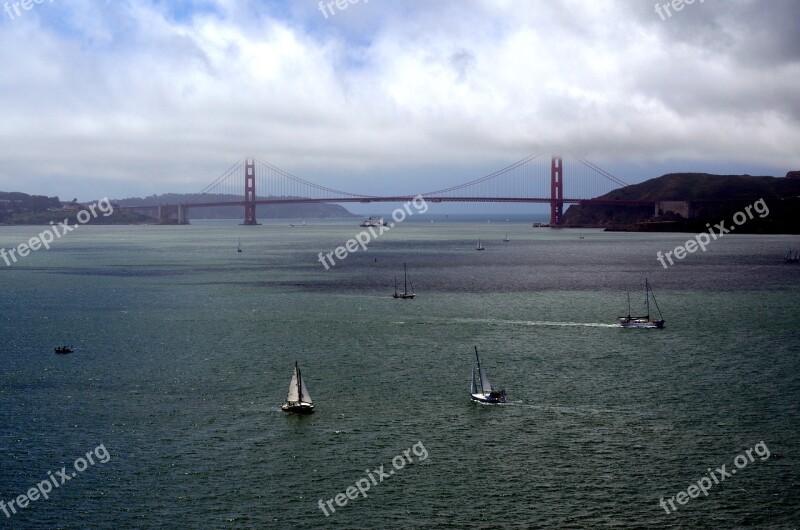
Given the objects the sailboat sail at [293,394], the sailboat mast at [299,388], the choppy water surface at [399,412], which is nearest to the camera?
the choppy water surface at [399,412]

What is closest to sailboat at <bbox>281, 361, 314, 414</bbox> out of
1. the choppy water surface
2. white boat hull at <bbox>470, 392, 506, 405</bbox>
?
the choppy water surface

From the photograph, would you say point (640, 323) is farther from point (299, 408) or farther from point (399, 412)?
point (299, 408)

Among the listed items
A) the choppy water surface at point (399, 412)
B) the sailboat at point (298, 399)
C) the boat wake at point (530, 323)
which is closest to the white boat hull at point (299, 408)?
the sailboat at point (298, 399)

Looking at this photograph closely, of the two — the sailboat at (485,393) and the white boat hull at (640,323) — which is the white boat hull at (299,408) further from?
the white boat hull at (640,323)

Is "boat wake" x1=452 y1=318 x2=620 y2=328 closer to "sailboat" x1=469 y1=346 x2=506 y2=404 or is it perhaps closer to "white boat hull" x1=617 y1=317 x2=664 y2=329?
"white boat hull" x1=617 y1=317 x2=664 y2=329

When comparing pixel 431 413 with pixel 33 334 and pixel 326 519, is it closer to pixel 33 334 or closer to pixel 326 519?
pixel 326 519

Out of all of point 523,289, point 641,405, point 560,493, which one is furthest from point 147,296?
point 560,493
